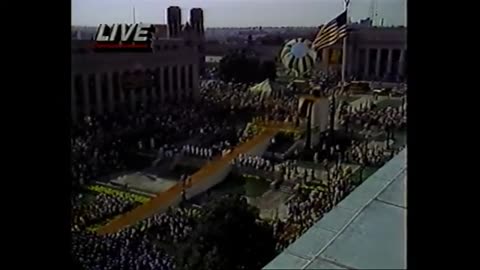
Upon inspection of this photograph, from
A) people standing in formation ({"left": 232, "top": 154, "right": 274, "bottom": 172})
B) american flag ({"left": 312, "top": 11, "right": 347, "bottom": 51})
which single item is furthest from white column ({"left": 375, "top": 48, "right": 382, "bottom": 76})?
people standing in formation ({"left": 232, "top": 154, "right": 274, "bottom": 172})

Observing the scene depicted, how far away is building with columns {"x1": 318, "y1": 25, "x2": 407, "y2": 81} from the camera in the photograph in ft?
4.36

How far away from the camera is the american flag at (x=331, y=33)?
54.2 inches

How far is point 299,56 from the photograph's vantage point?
4.64 feet

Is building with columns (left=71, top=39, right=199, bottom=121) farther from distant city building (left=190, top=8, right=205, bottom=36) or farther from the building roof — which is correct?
the building roof

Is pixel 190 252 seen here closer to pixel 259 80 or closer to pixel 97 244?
pixel 97 244

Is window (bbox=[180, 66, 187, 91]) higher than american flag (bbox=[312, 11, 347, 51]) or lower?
lower

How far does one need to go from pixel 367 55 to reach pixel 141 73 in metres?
0.67

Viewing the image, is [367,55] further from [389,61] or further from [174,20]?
[174,20]

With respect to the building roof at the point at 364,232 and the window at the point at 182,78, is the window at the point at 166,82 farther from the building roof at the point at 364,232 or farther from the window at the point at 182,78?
the building roof at the point at 364,232

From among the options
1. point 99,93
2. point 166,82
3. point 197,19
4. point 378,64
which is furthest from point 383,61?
point 99,93

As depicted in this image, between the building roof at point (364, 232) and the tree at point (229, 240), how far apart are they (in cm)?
6

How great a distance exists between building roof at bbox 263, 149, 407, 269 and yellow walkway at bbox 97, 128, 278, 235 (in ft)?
0.96

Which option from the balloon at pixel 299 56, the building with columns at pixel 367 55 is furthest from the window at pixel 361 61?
the balloon at pixel 299 56
